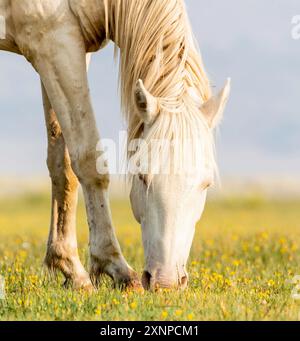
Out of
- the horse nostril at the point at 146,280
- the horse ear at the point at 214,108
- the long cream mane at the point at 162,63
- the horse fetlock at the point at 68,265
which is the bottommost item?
the horse fetlock at the point at 68,265

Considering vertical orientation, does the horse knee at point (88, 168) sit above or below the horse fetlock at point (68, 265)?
above

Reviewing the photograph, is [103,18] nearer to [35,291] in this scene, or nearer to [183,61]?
[183,61]

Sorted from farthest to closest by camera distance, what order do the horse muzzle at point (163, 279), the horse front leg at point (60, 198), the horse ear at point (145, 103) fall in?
the horse front leg at point (60, 198), the horse ear at point (145, 103), the horse muzzle at point (163, 279)

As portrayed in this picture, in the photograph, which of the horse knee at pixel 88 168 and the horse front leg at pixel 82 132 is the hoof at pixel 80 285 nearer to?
the horse front leg at pixel 82 132

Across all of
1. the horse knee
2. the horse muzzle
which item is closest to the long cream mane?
the horse knee

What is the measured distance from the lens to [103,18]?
6.22 metres

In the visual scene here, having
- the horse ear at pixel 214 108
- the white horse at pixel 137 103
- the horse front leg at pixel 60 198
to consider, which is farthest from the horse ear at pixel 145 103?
the horse front leg at pixel 60 198

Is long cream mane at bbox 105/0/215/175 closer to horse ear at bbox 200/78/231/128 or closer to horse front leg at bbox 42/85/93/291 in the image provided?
horse ear at bbox 200/78/231/128

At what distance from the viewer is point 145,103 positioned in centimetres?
533

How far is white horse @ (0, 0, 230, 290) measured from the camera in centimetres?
513

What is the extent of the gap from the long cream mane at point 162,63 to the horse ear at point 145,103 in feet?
0.19

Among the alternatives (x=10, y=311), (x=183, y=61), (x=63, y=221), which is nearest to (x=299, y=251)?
(x=63, y=221)

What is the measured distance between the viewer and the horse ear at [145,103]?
529 centimetres
